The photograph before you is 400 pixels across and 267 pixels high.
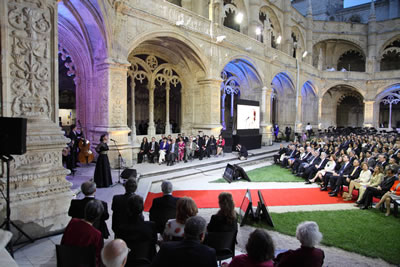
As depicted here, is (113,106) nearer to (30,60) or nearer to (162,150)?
(162,150)

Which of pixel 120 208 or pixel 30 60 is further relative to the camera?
pixel 30 60

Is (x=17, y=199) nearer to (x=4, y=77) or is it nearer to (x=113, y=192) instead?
(x=4, y=77)

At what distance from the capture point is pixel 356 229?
14.5 feet

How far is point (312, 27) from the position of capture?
21.9m

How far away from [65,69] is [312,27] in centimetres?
1980

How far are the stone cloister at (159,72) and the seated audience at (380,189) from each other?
5823 mm

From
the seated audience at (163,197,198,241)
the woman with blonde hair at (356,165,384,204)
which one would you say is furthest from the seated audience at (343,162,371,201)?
the seated audience at (163,197,198,241)

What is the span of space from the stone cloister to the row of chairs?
1871 millimetres

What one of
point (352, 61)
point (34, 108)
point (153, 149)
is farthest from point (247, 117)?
point (352, 61)

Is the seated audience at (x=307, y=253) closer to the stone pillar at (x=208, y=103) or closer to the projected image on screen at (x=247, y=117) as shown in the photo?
the stone pillar at (x=208, y=103)

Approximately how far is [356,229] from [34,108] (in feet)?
18.1

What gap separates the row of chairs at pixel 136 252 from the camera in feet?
6.79

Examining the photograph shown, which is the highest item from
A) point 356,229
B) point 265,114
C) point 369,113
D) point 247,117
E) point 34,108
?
point 369,113

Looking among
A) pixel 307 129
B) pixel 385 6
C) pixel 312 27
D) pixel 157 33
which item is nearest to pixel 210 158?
pixel 157 33
